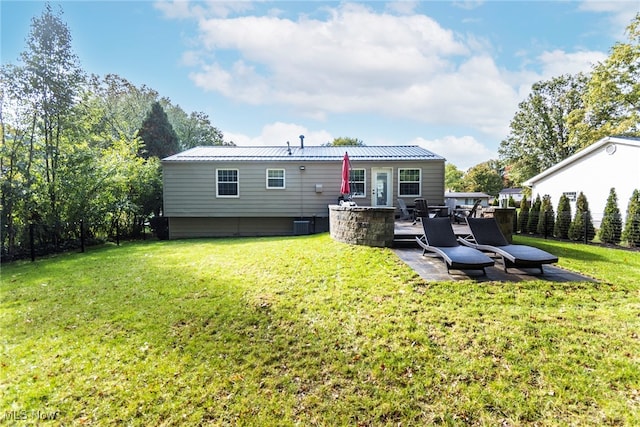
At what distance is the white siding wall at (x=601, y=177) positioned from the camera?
11125mm

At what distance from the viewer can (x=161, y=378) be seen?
2857 millimetres

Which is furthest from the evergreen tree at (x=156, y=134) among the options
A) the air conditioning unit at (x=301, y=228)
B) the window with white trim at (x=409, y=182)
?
the window with white trim at (x=409, y=182)

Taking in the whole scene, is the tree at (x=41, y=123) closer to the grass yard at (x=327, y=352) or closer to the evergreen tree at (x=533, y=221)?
the grass yard at (x=327, y=352)

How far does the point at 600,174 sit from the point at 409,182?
8041 millimetres

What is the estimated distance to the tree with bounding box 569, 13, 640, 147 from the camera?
16.7 meters

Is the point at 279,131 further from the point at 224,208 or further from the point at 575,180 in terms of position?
the point at 575,180

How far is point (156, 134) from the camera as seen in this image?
65.9ft

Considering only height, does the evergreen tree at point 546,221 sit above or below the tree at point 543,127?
below

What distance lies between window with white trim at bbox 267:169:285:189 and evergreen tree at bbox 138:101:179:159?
11500 millimetres

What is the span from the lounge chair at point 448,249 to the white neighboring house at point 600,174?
344 inches

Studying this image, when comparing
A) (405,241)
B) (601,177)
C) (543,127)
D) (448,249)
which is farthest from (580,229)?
(543,127)

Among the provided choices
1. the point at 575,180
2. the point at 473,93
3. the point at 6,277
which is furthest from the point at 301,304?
the point at 575,180

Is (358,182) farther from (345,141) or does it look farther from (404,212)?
(345,141)

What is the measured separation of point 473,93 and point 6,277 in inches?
673
